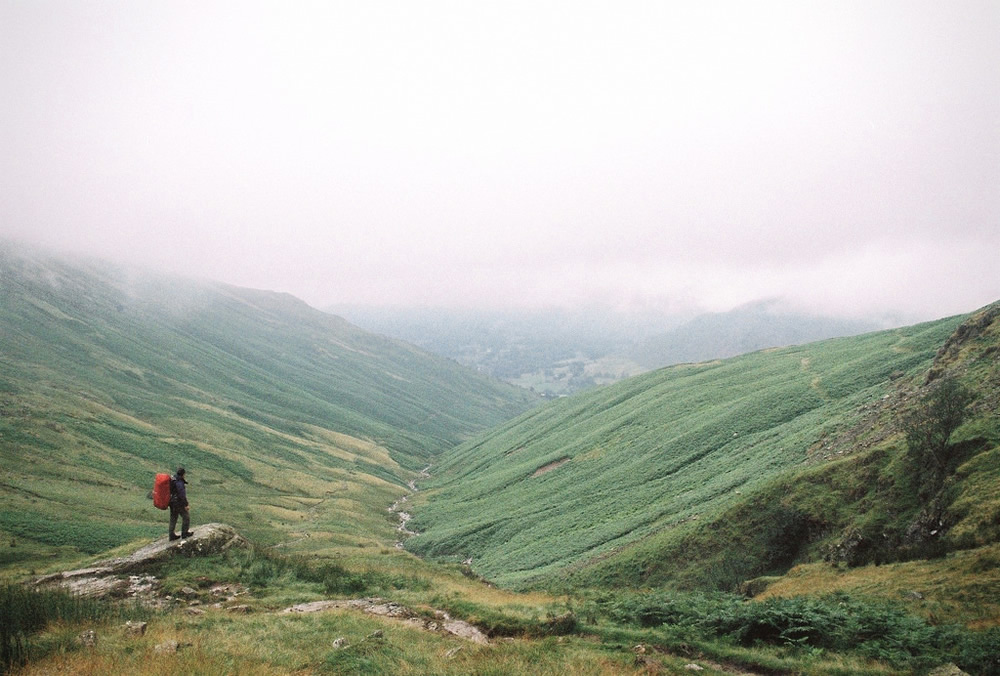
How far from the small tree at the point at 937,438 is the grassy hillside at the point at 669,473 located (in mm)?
8572

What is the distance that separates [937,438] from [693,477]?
3733 cm

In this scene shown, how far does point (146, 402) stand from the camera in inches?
6132

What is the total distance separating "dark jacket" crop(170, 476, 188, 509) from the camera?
25.0 metres

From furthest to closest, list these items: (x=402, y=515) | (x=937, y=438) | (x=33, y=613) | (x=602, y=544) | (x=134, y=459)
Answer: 1. (x=402, y=515)
2. (x=134, y=459)
3. (x=602, y=544)
4. (x=937, y=438)
5. (x=33, y=613)

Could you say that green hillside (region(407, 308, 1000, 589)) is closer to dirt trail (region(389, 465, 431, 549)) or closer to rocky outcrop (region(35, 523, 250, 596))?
dirt trail (region(389, 465, 431, 549))

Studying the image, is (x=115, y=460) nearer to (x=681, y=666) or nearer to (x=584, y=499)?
(x=584, y=499)

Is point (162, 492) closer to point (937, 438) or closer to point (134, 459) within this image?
point (937, 438)

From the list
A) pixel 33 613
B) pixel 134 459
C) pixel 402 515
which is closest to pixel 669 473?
pixel 33 613

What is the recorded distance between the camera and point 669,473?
2948 inches

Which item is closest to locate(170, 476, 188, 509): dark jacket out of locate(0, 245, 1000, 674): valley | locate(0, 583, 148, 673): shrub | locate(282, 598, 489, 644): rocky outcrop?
locate(0, 245, 1000, 674): valley

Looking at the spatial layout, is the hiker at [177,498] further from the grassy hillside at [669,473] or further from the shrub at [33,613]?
the grassy hillside at [669,473]

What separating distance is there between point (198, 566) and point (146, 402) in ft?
536

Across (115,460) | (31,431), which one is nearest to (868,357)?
(115,460)

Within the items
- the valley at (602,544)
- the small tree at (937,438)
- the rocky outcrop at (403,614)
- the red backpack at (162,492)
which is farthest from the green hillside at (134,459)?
the small tree at (937,438)
